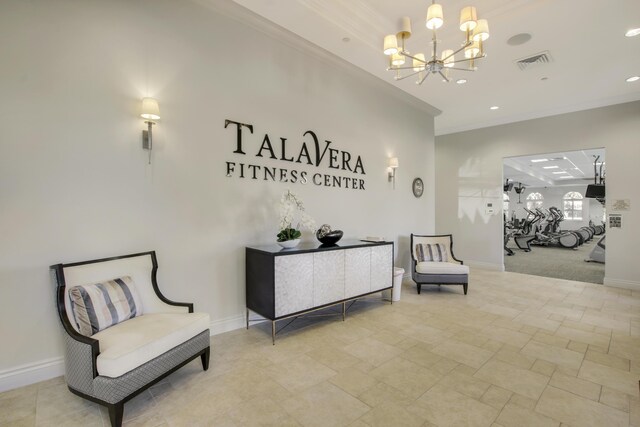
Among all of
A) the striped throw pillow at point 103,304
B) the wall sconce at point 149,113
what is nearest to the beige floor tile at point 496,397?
the striped throw pillow at point 103,304

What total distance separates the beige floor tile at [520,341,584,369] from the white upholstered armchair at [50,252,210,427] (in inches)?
124

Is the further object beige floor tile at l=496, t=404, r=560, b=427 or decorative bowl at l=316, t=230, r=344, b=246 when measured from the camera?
decorative bowl at l=316, t=230, r=344, b=246

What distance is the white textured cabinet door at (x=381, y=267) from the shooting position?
13.5ft

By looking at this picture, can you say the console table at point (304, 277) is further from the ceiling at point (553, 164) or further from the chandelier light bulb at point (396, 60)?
the ceiling at point (553, 164)

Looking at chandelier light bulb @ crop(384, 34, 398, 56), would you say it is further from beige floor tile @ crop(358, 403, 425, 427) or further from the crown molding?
beige floor tile @ crop(358, 403, 425, 427)

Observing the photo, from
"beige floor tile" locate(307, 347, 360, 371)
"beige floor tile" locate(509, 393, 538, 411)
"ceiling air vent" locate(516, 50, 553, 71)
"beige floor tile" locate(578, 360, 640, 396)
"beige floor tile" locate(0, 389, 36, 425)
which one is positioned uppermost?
"ceiling air vent" locate(516, 50, 553, 71)

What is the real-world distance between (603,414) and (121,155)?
4.32 meters

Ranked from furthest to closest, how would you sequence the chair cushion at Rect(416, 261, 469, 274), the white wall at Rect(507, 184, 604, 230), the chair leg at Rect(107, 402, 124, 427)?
1. the white wall at Rect(507, 184, 604, 230)
2. the chair cushion at Rect(416, 261, 469, 274)
3. the chair leg at Rect(107, 402, 124, 427)

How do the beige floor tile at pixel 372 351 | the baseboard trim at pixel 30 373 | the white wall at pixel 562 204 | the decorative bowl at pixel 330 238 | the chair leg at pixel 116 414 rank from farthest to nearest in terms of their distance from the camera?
the white wall at pixel 562 204 < the decorative bowl at pixel 330 238 < the beige floor tile at pixel 372 351 < the baseboard trim at pixel 30 373 < the chair leg at pixel 116 414

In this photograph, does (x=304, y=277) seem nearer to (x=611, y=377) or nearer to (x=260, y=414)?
(x=260, y=414)

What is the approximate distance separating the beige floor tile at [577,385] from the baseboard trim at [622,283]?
15.4 ft

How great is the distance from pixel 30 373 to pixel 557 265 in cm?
1015

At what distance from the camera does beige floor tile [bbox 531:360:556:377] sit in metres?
2.58

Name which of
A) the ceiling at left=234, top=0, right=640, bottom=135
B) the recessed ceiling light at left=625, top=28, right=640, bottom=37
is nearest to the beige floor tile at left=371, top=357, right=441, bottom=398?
the ceiling at left=234, top=0, right=640, bottom=135
